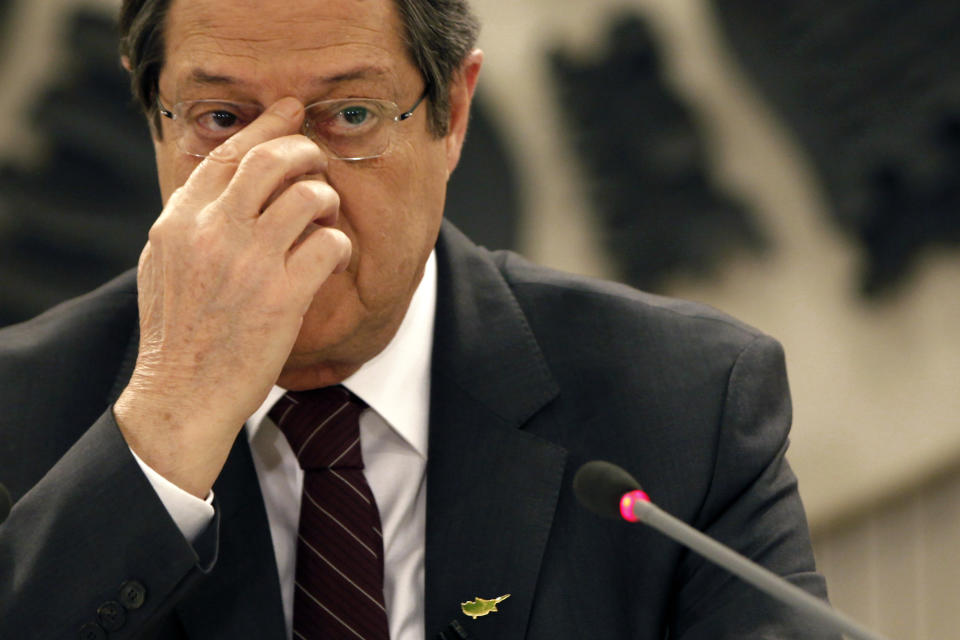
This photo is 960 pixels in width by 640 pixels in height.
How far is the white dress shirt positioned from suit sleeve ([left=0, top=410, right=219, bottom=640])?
0.23m

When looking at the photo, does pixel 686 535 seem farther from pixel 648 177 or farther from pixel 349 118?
pixel 648 177

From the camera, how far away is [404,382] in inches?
55.2

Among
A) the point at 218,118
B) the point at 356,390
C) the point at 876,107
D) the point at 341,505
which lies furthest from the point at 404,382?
the point at 876,107

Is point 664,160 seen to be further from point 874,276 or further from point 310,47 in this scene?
point 310,47

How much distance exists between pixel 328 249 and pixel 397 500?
36cm

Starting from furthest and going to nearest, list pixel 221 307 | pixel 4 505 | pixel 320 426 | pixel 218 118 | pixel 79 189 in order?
pixel 79 189, pixel 320 426, pixel 218 118, pixel 221 307, pixel 4 505

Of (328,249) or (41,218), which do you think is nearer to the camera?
(328,249)

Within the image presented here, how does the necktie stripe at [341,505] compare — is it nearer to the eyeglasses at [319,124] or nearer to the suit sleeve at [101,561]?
the suit sleeve at [101,561]

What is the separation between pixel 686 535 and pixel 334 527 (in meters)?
0.53

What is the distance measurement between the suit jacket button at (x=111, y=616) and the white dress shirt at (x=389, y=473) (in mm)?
252

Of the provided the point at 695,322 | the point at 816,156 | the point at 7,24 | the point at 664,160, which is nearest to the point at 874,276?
the point at 816,156

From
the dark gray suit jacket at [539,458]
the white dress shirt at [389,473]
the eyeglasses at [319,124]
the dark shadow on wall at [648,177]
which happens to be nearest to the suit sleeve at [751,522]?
the dark gray suit jacket at [539,458]

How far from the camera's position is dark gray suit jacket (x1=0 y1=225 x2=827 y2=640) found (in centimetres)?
126

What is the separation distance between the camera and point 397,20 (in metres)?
1.26
